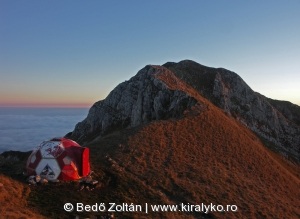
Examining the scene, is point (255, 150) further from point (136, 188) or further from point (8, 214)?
point (8, 214)

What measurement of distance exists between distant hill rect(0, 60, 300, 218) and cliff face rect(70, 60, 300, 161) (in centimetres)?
28

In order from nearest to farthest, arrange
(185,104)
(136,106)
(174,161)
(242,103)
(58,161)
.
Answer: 1. (58,161)
2. (174,161)
3. (185,104)
4. (136,106)
5. (242,103)

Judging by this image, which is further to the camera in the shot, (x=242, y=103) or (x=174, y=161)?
(x=242, y=103)

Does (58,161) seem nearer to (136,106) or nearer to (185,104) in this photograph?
(185,104)

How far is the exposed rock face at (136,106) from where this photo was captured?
172 ft

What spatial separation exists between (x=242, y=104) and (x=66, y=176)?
5366 cm

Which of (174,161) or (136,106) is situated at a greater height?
(136,106)

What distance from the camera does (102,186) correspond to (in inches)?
1016

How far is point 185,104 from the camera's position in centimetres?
5044

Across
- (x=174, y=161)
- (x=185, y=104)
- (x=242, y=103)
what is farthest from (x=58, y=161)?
(x=242, y=103)

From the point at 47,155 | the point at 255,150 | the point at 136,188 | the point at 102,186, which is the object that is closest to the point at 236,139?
the point at 255,150

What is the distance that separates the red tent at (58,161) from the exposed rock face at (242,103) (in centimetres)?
4346

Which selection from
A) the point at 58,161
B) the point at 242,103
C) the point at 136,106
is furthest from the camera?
the point at 242,103

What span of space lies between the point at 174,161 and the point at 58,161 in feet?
44.1
